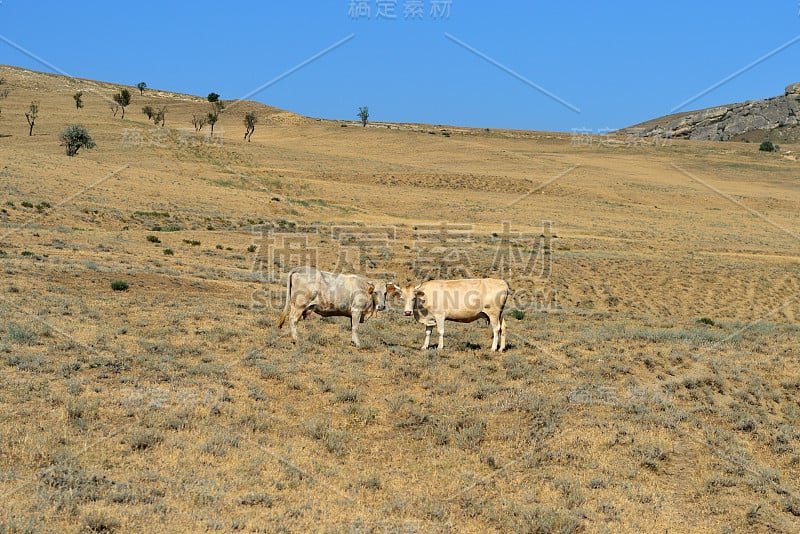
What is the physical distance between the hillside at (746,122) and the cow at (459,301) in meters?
175

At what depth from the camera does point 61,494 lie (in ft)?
26.6

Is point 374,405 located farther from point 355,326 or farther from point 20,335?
point 20,335

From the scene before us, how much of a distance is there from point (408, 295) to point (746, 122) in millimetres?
193872

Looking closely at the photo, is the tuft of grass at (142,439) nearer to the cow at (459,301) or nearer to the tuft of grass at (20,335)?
the tuft of grass at (20,335)

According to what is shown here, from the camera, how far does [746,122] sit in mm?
180500

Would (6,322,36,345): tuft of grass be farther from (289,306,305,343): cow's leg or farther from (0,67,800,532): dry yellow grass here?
(289,306,305,343): cow's leg

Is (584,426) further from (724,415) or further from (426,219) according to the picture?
(426,219)

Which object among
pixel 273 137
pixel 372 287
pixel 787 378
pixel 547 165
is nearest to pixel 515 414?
pixel 372 287

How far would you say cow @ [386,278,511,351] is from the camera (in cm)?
1662

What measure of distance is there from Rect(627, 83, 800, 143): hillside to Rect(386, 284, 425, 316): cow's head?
17569cm

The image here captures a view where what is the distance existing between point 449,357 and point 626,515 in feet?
22.8

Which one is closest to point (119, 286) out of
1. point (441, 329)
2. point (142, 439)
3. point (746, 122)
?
point (441, 329)

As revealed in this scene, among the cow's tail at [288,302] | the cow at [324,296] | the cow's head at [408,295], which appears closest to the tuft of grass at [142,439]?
the cow at [324,296]

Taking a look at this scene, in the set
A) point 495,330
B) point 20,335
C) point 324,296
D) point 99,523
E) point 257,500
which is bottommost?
point 257,500
